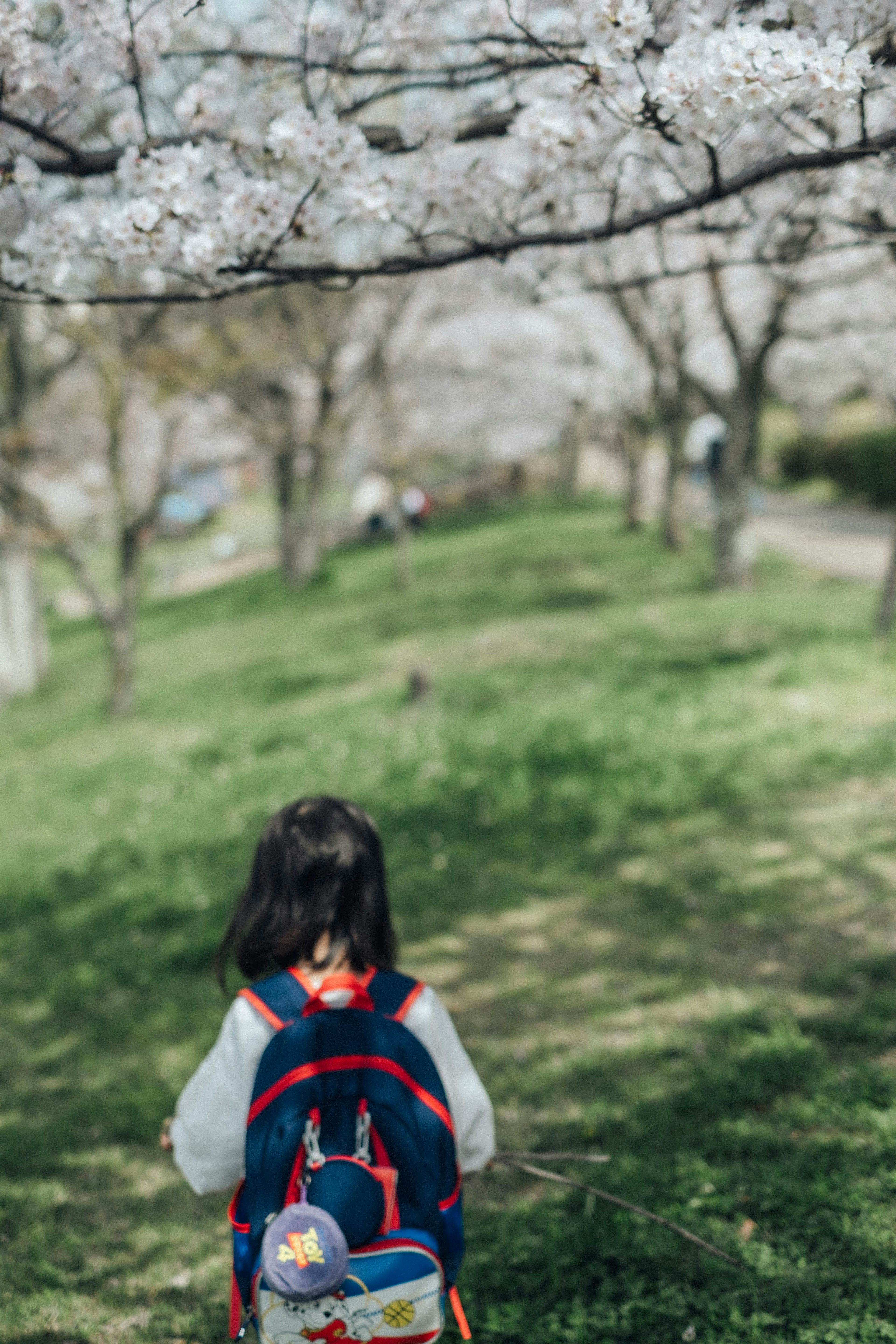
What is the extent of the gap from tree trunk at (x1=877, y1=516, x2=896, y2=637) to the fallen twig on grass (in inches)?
242

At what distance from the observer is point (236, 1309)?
2.00 meters

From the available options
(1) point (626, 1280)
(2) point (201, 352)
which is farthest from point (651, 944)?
(2) point (201, 352)

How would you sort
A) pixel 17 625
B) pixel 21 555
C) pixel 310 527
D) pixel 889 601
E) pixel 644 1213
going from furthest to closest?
pixel 310 527 < pixel 17 625 < pixel 21 555 < pixel 889 601 < pixel 644 1213

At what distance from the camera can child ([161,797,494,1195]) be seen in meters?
2.07

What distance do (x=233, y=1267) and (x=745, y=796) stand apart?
4984 mm

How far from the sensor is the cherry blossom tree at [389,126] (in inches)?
104

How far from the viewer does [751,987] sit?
429cm

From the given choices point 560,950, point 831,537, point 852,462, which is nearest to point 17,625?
point 560,950

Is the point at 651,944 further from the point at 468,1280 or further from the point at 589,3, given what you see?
the point at 589,3

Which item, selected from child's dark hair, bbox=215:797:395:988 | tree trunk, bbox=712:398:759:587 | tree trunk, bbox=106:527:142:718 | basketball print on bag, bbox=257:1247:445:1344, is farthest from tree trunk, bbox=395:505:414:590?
basketball print on bag, bbox=257:1247:445:1344

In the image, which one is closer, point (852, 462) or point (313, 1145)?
point (313, 1145)

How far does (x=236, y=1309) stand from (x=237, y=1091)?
16.8 inches

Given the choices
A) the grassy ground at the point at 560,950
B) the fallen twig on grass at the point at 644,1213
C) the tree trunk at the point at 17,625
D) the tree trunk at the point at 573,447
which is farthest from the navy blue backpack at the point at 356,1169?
the tree trunk at the point at 573,447

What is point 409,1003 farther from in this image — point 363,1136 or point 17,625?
point 17,625
